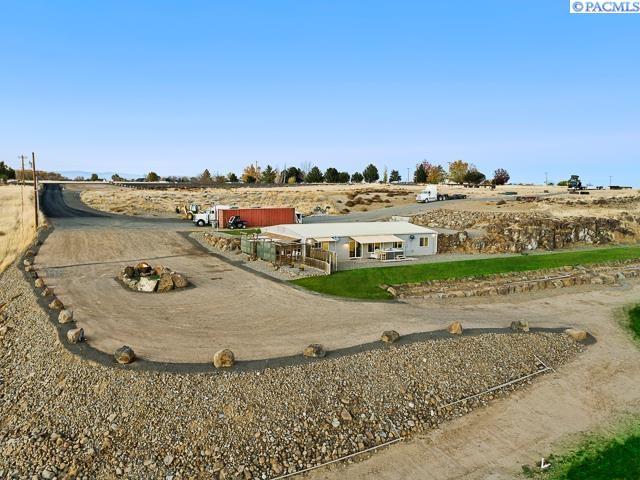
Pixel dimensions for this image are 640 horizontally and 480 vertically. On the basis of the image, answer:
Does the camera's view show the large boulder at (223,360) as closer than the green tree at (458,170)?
Yes

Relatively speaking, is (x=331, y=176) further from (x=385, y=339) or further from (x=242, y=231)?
(x=385, y=339)

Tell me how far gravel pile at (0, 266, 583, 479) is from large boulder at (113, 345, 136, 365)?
1.40 ft

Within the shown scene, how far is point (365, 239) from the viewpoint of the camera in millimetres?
38781

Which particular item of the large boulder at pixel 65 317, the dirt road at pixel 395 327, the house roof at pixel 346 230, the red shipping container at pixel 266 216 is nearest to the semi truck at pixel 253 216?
the red shipping container at pixel 266 216

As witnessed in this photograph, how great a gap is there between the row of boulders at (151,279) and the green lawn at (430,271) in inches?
314

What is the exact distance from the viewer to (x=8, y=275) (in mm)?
31625

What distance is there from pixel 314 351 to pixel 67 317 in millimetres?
12307

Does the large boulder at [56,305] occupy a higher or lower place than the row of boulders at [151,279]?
lower

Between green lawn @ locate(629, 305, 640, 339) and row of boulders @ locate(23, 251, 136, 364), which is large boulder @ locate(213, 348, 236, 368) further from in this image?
green lawn @ locate(629, 305, 640, 339)

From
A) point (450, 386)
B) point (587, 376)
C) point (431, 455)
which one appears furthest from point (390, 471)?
point (587, 376)

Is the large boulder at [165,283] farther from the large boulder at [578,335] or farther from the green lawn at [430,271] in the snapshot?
the large boulder at [578,335]

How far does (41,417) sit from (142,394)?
10.7 feet

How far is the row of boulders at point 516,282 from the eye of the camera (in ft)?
99.1

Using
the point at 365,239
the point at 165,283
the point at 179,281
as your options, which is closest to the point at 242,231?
the point at 365,239
